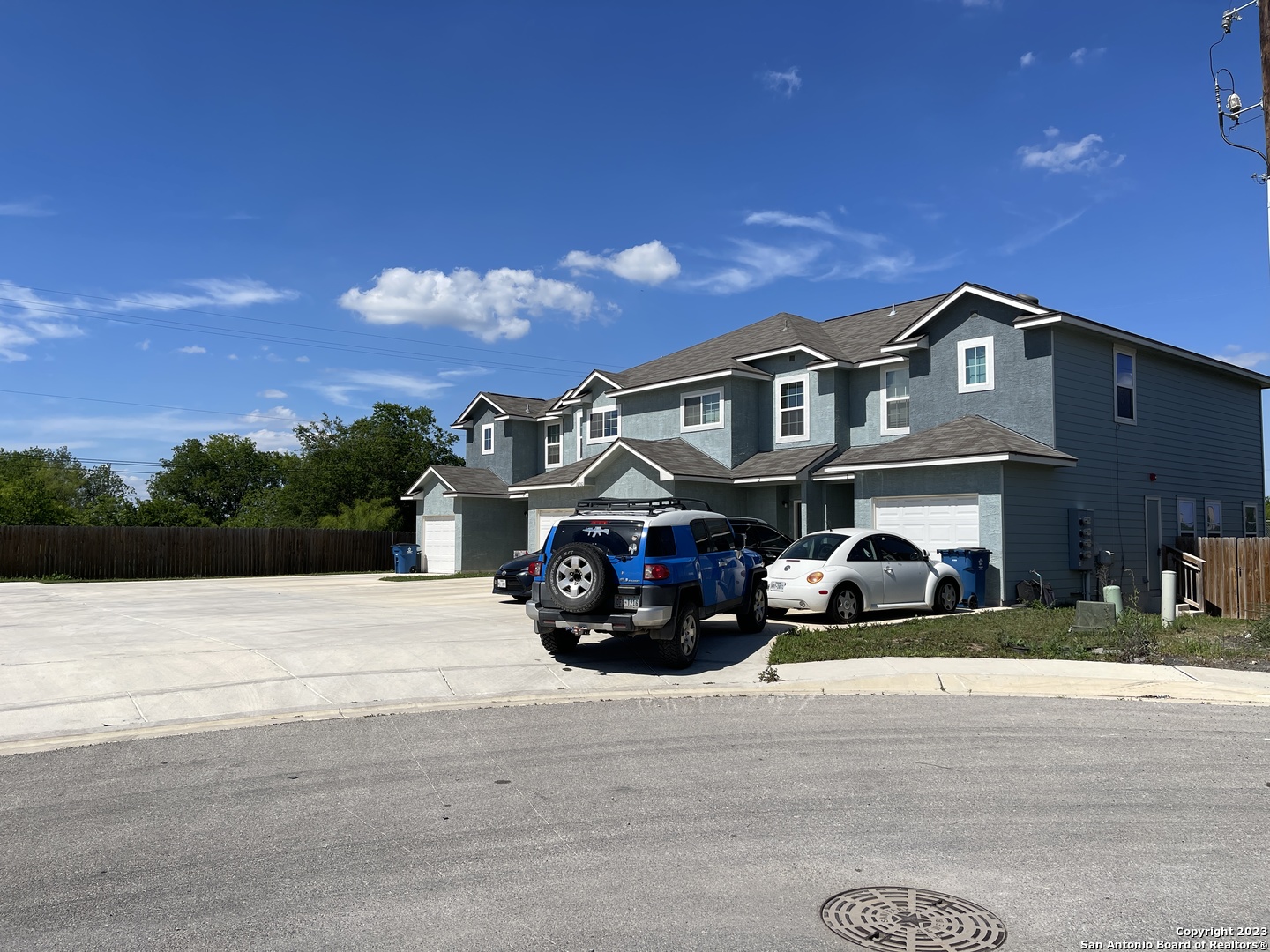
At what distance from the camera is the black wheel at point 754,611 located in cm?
1508

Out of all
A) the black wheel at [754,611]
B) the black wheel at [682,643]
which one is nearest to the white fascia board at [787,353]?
the black wheel at [754,611]

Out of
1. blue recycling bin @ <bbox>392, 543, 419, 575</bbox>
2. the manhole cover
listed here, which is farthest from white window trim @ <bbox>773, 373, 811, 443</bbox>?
the manhole cover

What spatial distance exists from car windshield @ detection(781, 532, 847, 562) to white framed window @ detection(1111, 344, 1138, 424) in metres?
10.1

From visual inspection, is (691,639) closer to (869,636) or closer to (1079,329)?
(869,636)

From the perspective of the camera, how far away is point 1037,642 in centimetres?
1373

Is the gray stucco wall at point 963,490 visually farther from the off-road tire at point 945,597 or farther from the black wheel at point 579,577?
the black wheel at point 579,577

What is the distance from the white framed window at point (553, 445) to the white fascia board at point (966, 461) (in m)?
17.6

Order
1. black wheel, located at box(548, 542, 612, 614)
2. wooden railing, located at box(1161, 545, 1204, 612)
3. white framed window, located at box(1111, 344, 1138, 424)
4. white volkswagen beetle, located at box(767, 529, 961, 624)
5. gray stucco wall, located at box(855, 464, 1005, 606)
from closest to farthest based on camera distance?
black wheel, located at box(548, 542, 612, 614)
white volkswagen beetle, located at box(767, 529, 961, 624)
gray stucco wall, located at box(855, 464, 1005, 606)
wooden railing, located at box(1161, 545, 1204, 612)
white framed window, located at box(1111, 344, 1138, 424)

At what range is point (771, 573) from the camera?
16.7m

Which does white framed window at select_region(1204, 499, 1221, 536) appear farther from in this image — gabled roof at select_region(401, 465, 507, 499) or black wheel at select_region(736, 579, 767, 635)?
Answer: gabled roof at select_region(401, 465, 507, 499)

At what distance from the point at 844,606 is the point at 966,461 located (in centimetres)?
521

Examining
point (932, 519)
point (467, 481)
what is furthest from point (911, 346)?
point (467, 481)

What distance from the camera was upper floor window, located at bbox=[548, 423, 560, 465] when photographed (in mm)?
37688

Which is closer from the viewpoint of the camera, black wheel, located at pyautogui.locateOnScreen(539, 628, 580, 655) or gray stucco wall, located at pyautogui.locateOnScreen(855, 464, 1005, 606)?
black wheel, located at pyautogui.locateOnScreen(539, 628, 580, 655)
